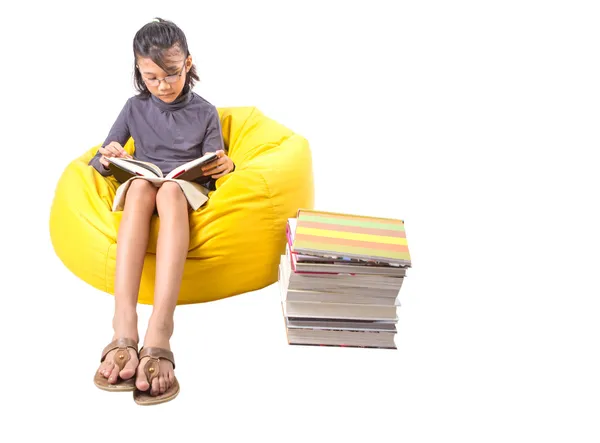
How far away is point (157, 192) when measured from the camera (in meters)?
2.69

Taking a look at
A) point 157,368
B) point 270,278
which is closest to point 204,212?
point 270,278

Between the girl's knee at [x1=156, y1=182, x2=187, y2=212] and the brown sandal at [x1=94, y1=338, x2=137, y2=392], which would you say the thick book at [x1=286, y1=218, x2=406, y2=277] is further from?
the brown sandal at [x1=94, y1=338, x2=137, y2=392]

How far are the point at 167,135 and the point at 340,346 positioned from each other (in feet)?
3.94

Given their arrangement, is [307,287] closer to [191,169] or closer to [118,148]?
[191,169]

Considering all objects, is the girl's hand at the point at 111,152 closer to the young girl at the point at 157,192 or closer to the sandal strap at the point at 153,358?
the young girl at the point at 157,192

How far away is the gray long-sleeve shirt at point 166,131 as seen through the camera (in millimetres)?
3027

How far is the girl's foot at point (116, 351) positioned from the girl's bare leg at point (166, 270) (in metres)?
0.04

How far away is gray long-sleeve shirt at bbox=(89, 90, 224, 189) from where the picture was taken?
303 cm

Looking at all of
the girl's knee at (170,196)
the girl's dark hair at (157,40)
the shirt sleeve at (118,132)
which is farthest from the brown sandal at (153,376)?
the girl's dark hair at (157,40)

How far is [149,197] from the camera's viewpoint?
2645mm

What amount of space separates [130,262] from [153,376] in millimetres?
449

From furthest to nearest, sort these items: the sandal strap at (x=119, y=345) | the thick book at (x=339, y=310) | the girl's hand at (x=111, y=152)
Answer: the girl's hand at (x=111, y=152) → the thick book at (x=339, y=310) → the sandal strap at (x=119, y=345)

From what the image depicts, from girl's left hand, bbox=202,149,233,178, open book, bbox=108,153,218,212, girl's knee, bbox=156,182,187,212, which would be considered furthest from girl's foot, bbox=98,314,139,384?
girl's left hand, bbox=202,149,233,178

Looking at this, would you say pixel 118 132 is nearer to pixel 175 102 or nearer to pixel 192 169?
pixel 175 102
